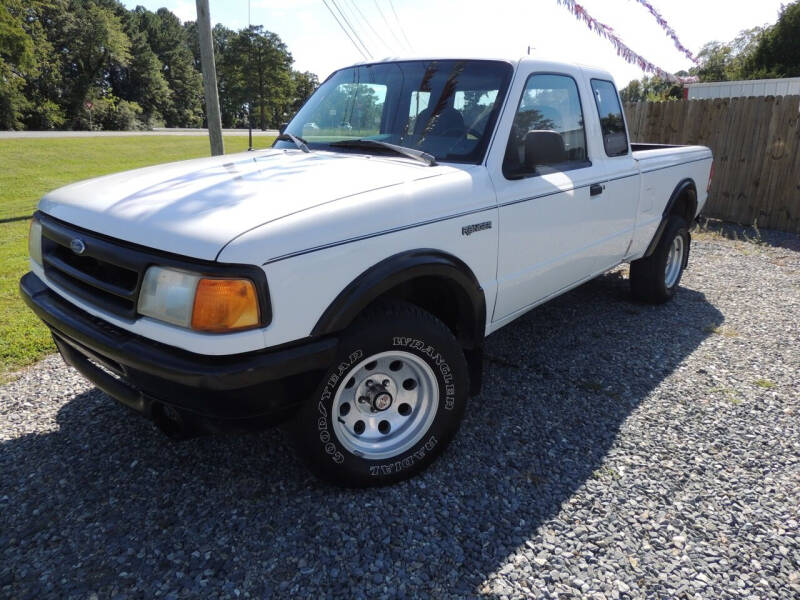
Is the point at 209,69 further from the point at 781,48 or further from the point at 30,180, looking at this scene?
the point at 781,48

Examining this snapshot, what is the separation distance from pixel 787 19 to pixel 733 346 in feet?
140

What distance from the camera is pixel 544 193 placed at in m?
3.13

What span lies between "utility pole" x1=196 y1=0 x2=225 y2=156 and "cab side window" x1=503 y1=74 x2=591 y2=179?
5832 mm

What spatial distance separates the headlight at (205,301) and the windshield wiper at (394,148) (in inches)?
52.3

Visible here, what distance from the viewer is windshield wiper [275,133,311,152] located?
341 centimetres

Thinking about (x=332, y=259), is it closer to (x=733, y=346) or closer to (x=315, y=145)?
(x=315, y=145)

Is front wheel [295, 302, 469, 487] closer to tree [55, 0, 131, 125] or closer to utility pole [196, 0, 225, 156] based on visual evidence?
utility pole [196, 0, 225, 156]

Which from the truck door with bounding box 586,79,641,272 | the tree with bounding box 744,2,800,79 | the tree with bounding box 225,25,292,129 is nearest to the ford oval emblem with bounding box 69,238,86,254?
the truck door with bounding box 586,79,641,272

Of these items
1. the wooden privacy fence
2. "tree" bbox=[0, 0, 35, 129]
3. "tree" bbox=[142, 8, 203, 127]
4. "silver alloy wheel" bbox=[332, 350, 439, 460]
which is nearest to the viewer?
"silver alloy wheel" bbox=[332, 350, 439, 460]

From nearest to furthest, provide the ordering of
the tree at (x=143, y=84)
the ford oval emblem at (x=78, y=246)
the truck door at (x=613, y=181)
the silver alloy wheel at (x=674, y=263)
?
the ford oval emblem at (x=78, y=246) → the truck door at (x=613, y=181) → the silver alloy wheel at (x=674, y=263) → the tree at (x=143, y=84)

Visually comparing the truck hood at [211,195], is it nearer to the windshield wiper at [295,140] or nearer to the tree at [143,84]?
the windshield wiper at [295,140]

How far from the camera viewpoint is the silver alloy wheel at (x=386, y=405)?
A: 2480 mm

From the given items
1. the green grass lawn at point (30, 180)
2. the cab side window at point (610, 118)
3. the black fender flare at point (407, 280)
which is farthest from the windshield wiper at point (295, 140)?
the green grass lawn at point (30, 180)

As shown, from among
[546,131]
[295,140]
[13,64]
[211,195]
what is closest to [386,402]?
[211,195]
